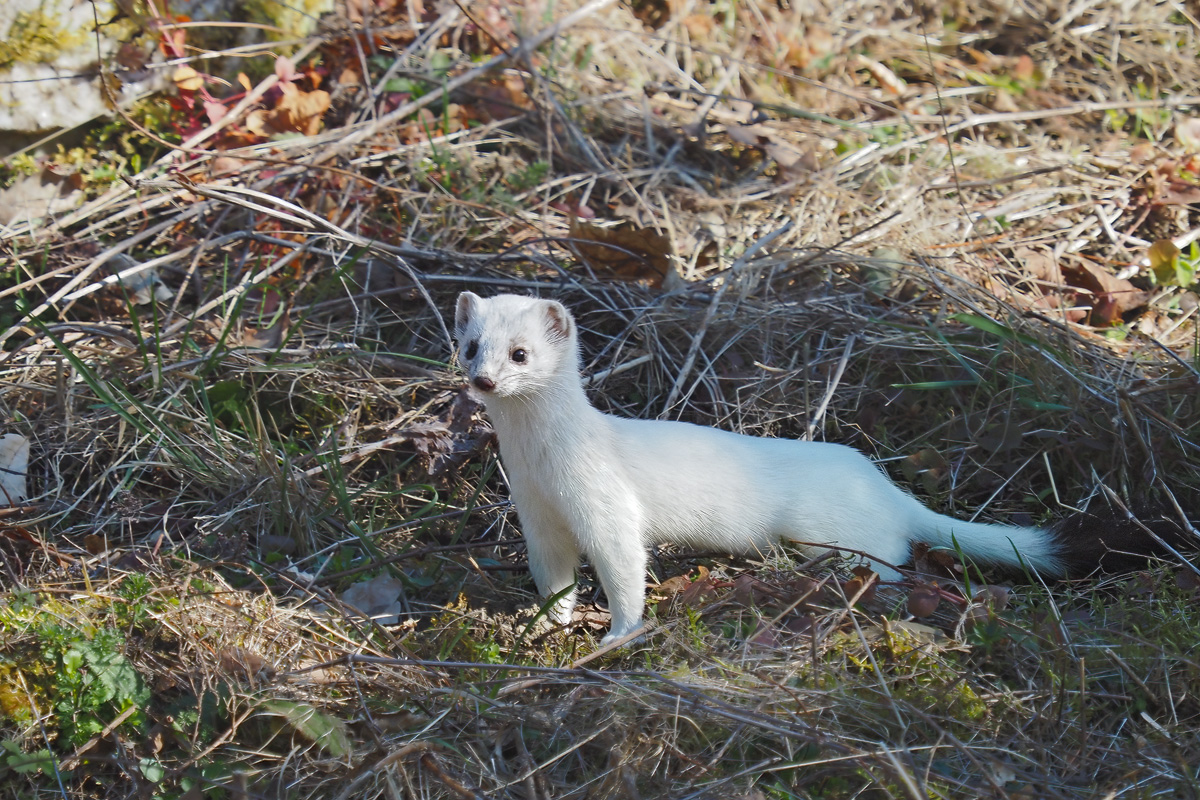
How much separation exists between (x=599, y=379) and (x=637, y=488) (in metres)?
0.90

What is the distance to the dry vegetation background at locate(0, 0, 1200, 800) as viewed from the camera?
2223mm

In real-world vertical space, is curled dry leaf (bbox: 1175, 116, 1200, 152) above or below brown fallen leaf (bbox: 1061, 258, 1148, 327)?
A: above

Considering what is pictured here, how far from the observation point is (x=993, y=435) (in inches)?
132

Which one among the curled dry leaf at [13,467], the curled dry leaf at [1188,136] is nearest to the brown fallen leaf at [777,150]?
the curled dry leaf at [1188,136]

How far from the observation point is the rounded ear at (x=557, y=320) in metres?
2.72

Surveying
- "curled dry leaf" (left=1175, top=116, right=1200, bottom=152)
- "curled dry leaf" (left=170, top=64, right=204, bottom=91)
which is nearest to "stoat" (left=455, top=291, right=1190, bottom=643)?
"curled dry leaf" (left=170, top=64, right=204, bottom=91)

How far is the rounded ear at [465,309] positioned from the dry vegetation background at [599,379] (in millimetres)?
622

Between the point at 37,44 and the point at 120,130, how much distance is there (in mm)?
479

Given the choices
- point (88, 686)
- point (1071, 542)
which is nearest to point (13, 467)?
point (88, 686)

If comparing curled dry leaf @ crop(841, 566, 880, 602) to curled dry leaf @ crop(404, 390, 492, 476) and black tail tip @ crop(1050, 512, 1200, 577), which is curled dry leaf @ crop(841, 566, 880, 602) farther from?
curled dry leaf @ crop(404, 390, 492, 476)

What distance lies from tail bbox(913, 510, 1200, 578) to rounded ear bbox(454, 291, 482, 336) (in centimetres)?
154

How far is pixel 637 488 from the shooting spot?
9.29 ft

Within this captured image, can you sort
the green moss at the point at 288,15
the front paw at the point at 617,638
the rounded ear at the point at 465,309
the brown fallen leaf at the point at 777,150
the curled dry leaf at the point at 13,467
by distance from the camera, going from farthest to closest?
1. the green moss at the point at 288,15
2. the brown fallen leaf at the point at 777,150
3. the curled dry leaf at the point at 13,467
4. the rounded ear at the point at 465,309
5. the front paw at the point at 617,638

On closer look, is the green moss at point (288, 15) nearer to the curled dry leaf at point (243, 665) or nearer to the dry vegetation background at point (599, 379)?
the dry vegetation background at point (599, 379)
